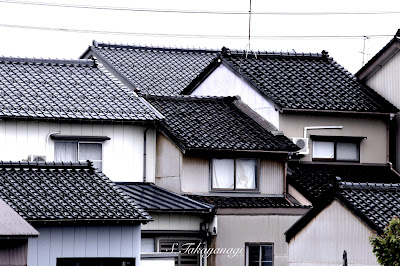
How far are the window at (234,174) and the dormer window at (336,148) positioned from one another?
9.97 feet

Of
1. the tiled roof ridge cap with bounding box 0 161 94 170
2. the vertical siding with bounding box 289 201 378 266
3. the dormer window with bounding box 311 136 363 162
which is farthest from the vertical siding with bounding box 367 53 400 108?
the tiled roof ridge cap with bounding box 0 161 94 170

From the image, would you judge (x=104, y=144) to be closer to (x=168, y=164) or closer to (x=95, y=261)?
(x=168, y=164)

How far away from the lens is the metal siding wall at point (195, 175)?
32344 mm

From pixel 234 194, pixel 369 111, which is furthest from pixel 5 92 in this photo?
pixel 369 111

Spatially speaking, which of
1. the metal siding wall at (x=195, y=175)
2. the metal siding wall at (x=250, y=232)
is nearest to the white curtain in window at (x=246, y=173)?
the metal siding wall at (x=195, y=175)

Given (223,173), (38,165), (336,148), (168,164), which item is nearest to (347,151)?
(336,148)

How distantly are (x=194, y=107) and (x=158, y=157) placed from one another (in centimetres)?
252

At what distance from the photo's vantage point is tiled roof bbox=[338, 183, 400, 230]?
942 inches

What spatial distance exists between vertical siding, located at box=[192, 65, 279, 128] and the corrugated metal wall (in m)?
14.7

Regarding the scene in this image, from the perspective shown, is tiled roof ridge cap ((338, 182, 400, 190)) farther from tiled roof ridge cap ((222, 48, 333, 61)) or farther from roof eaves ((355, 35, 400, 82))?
tiled roof ridge cap ((222, 48, 333, 61))

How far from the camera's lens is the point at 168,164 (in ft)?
108

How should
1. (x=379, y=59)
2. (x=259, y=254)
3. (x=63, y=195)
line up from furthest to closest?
(x=379, y=59) → (x=259, y=254) → (x=63, y=195)

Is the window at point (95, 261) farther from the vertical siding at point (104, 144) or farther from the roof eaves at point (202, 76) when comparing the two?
the roof eaves at point (202, 76)

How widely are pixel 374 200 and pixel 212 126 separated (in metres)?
10.0
